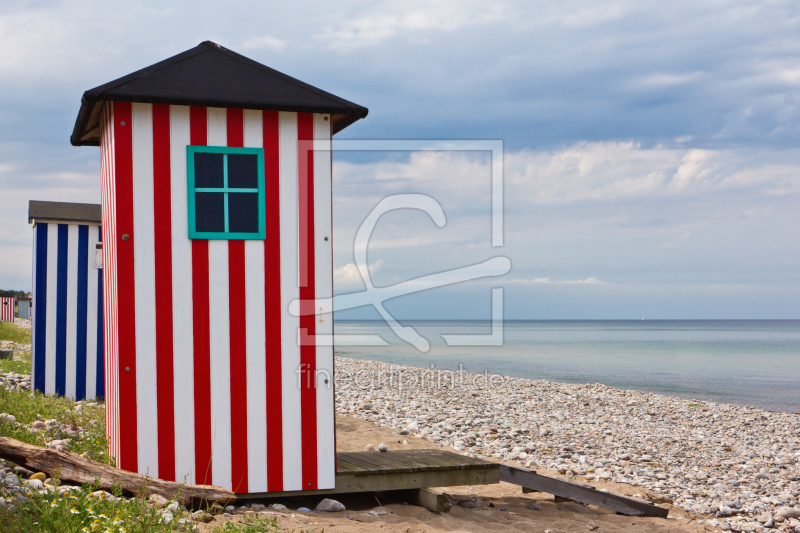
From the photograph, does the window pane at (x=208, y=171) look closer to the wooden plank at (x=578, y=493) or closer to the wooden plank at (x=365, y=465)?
the wooden plank at (x=365, y=465)

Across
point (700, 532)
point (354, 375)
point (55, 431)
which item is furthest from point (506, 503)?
point (354, 375)

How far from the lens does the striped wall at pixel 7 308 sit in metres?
36.3

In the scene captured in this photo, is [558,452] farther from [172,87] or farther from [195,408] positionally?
[172,87]

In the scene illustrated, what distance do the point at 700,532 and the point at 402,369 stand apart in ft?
62.2

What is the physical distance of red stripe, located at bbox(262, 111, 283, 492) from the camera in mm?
5176

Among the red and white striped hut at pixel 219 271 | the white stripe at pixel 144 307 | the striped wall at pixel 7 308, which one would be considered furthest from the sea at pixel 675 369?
the striped wall at pixel 7 308

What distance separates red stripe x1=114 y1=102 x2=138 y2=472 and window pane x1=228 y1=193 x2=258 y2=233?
0.78m

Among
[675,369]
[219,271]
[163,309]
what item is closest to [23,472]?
[163,309]

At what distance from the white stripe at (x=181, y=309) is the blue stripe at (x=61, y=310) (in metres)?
5.86

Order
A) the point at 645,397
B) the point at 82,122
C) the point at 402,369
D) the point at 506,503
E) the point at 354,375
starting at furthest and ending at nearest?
1. the point at 402,369
2. the point at 354,375
3. the point at 645,397
4. the point at 506,503
5. the point at 82,122

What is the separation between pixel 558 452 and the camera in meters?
9.53

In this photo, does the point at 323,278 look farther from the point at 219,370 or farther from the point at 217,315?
the point at 219,370

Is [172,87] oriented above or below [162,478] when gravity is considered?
above

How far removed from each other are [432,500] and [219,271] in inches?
110
